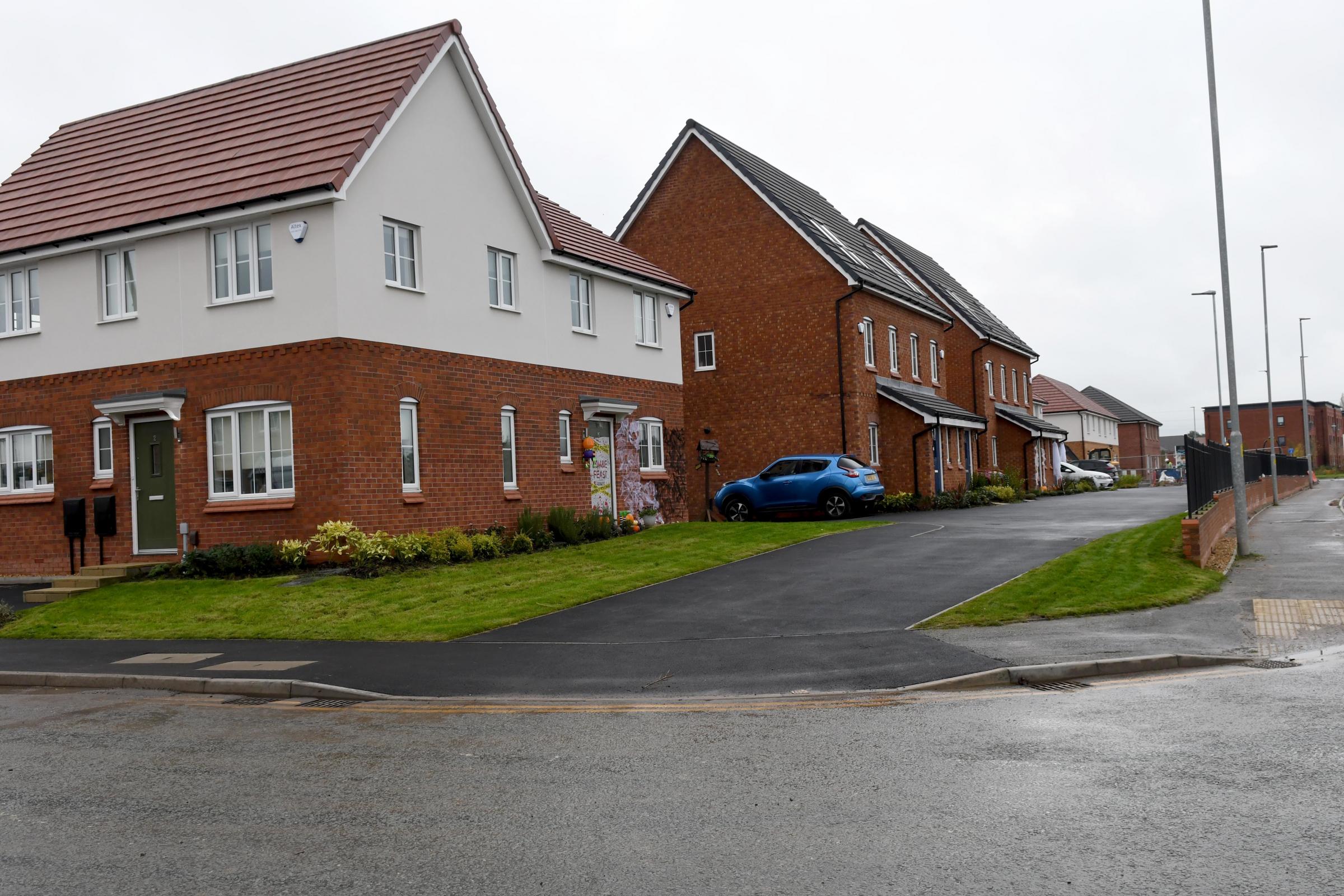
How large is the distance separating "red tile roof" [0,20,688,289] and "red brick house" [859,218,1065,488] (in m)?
21.7

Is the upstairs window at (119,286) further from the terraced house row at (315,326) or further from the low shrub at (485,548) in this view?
the low shrub at (485,548)

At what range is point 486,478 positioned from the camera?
69.4 ft

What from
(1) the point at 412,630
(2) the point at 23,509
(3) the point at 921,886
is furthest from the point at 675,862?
(2) the point at 23,509

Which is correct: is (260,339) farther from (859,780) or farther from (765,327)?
(765,327)

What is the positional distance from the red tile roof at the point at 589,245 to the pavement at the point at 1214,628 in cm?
1415

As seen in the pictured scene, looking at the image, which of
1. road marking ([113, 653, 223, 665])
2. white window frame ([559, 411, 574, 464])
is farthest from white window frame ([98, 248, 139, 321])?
road marking ([113, 653, 223, 665])

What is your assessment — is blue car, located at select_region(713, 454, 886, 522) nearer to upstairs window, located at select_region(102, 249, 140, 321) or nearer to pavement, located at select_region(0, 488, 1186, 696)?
pavement, located at select_region(0, 488, 1186, 696)

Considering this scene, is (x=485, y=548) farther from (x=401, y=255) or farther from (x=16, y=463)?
(x=16, y=463)

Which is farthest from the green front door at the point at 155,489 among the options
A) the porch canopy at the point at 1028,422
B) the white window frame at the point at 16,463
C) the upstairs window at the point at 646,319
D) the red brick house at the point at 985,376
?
the porch canopy at the point at 1028,422

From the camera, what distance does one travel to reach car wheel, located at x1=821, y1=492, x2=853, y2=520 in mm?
28281

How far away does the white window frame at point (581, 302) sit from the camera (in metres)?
24.7

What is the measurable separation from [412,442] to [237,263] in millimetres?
4100

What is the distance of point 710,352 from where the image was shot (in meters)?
34.8

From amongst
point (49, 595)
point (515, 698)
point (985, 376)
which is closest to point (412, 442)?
point (49, 595)
